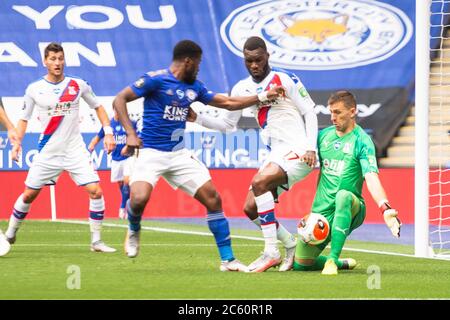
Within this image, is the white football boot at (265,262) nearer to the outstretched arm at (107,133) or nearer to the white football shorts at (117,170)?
the outstretched arm at (107,133)

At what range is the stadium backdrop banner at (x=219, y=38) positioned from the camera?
2292 cm

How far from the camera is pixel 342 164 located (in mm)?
10680

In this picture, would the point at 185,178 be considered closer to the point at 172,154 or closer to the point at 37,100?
the point at 172,154

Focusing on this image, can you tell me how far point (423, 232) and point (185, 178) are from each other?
3483 mm

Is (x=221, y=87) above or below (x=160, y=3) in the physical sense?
below

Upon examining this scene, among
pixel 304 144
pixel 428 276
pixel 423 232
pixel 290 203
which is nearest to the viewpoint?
pixel 428 276

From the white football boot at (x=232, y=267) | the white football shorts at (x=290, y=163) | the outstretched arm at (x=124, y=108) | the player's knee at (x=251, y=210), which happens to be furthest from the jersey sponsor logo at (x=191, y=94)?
the white football boot at (x=232, y=267)

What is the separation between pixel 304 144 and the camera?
11.3 metres

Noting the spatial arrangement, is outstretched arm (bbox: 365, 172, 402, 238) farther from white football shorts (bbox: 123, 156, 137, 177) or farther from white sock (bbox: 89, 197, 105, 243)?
white football shorts (bbox: 123, 156, 137, 177)

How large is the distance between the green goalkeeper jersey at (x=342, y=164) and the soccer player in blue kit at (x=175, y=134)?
27.2 inches

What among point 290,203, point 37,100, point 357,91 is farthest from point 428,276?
point 357,91

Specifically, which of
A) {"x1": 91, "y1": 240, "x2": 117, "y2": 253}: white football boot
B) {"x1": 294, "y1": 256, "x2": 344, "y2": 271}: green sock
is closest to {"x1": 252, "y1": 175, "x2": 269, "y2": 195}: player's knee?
{"x1": 294, "y1": 256, "x2": 344, "y2": 271}: green sock

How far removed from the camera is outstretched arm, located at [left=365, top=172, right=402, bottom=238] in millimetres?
9750

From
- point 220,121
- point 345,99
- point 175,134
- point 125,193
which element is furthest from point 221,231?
point 125,193
